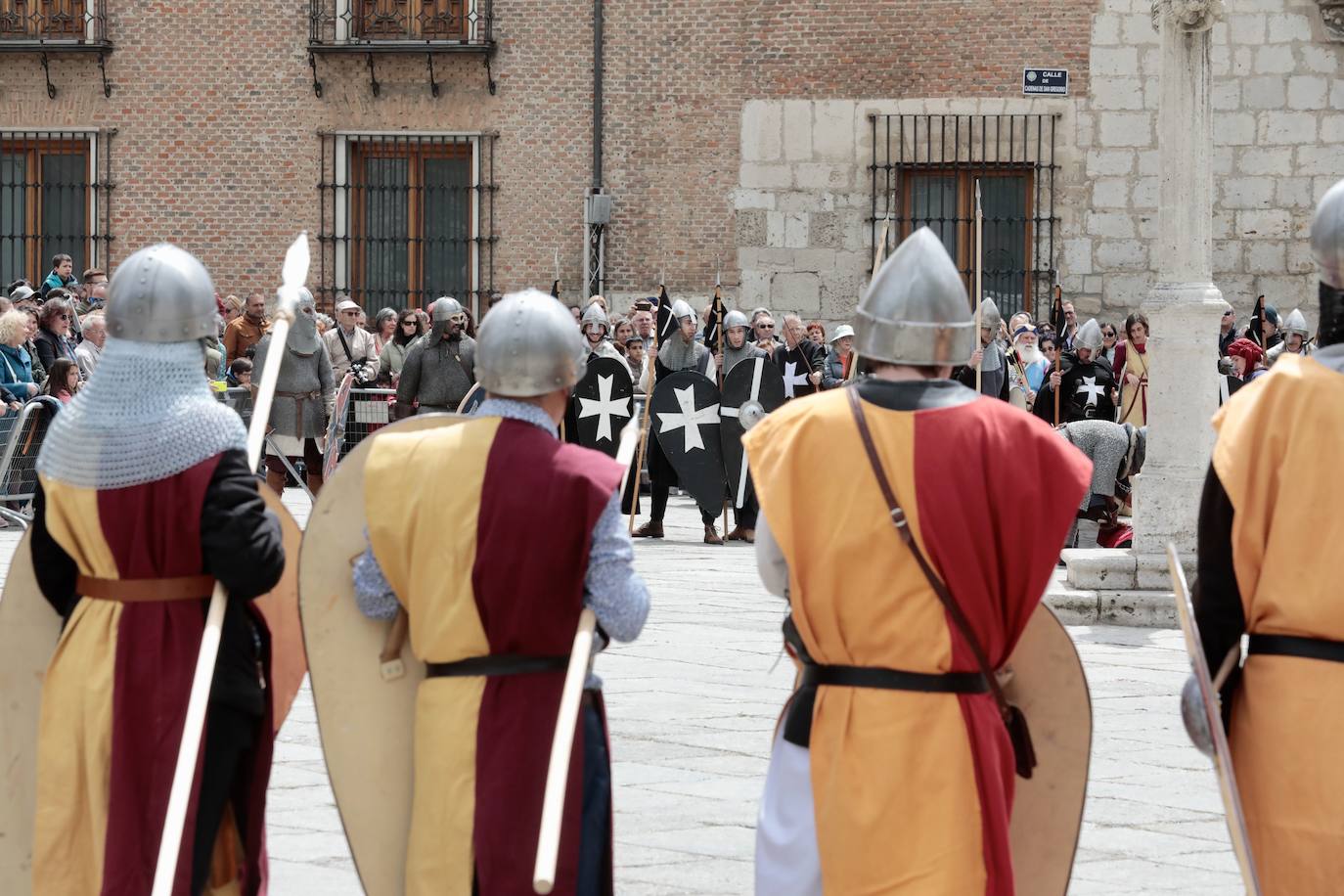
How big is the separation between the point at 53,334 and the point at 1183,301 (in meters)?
7.34

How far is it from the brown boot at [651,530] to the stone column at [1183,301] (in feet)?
14.8

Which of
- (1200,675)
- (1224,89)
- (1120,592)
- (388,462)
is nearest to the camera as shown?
(1200,675)

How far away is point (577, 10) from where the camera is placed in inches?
772

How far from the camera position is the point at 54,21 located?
19.9 meters

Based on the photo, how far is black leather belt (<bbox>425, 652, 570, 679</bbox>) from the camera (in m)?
3.63

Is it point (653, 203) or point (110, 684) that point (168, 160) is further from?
point (110, 684)

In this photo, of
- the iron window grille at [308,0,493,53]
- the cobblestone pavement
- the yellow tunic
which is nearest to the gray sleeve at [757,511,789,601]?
the yellow tunic

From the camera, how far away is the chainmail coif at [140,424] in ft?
12.1

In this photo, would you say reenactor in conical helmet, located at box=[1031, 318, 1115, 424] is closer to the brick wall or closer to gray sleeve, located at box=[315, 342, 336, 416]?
gray sleeve, located at box=[315, 342, 336, 416]

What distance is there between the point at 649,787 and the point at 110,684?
8.21 ft

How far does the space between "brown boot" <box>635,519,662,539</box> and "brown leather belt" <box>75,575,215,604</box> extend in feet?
31.2

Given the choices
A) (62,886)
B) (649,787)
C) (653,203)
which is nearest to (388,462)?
(62,886)

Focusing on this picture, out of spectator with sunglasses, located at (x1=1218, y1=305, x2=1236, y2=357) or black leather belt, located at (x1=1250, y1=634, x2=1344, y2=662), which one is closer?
black leather belt, located at (x1=1250, y1=634, x2=1344, y2=662)

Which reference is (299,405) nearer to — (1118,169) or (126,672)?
(1118,169)
